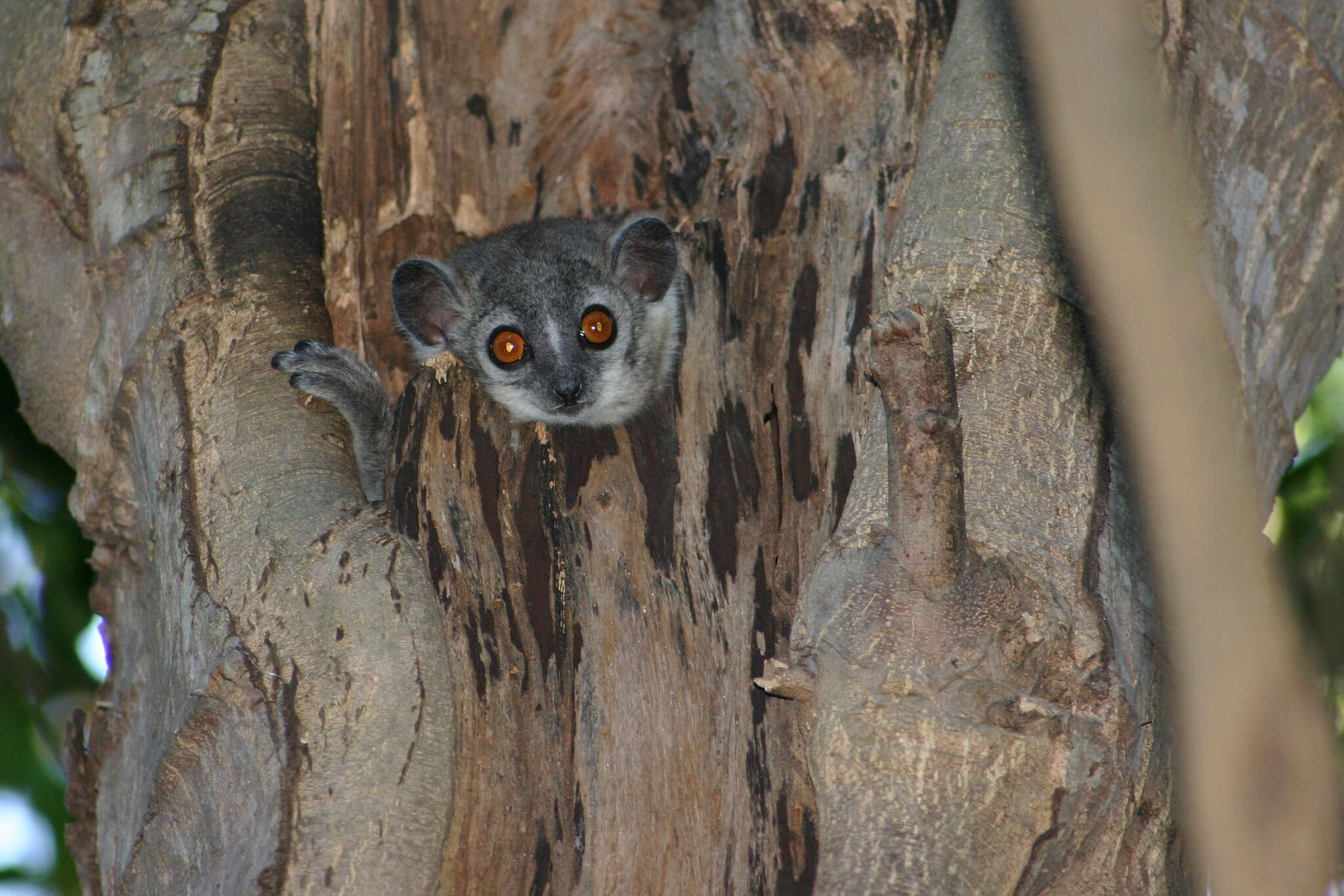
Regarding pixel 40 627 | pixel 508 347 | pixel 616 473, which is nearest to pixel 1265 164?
pixel 616 473

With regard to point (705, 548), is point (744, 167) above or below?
above

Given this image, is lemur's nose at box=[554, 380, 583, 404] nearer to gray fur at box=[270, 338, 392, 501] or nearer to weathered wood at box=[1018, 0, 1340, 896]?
gray fur at box=[270, 338, 392, 501]

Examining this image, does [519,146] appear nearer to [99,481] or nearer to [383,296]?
[383,296]

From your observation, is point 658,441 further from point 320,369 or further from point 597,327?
point 597,327

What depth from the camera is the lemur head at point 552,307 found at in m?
4.06

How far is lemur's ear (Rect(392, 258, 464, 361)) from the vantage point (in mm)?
3955

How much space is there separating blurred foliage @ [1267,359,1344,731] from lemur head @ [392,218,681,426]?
2.03m

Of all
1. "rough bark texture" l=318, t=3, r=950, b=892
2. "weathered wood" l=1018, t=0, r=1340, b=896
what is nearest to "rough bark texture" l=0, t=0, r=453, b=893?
"rough bark texture" l=318, t=3, r=950, b=892

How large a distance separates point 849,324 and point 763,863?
4.20ft

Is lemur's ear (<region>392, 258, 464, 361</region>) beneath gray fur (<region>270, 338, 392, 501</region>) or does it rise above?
above

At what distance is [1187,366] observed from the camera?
0.75 meters

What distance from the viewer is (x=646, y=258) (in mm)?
4242

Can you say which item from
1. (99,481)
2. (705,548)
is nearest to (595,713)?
(705,548)

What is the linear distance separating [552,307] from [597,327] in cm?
17
